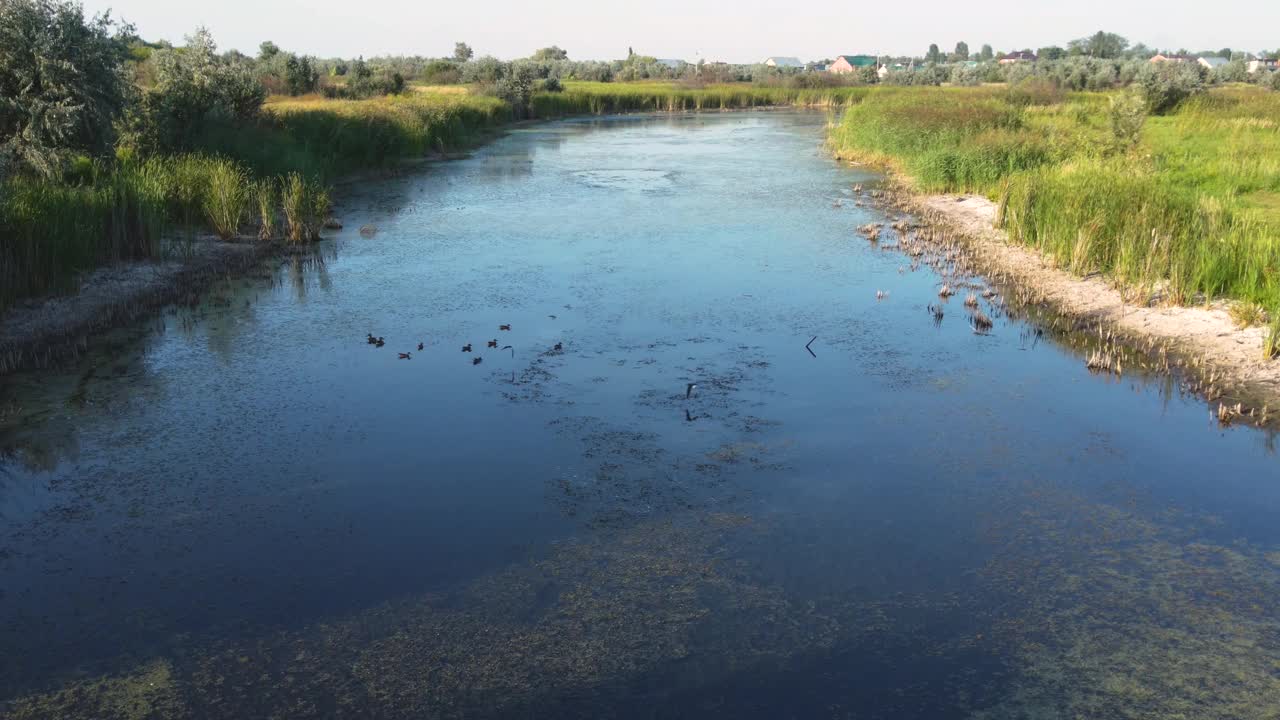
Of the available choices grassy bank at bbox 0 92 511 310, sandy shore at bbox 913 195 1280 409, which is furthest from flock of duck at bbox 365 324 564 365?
sandy shore at bbox 913 195 1280 409

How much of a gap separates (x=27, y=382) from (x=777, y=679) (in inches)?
308

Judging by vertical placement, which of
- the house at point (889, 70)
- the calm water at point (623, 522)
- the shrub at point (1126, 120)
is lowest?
the calm water at point (623, 522)

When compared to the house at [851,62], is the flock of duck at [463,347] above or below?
below

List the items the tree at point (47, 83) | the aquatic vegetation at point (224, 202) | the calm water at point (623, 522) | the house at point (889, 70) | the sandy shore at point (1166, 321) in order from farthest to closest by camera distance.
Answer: the house at point (889, 70) < the aquatic vegetation at point (224, 202) < the tree at point (47, 83) < the sandy shore at point (1166, 321) < the calm water at point (623, 522)

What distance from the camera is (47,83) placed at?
13.6m

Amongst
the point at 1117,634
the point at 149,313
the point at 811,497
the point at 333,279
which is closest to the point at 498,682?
the point at 811,497

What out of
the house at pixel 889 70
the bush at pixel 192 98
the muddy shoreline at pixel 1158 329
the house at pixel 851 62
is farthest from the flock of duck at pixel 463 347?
the house at pixel 851 62

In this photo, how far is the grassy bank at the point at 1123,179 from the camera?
1102cm

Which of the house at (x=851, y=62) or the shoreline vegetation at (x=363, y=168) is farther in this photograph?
the house at (x=851, y=62)

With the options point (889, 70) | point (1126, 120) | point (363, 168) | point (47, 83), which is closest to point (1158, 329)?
point (1126, 120)

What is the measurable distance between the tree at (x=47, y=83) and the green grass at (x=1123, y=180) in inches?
557

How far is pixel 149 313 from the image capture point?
11562 mm

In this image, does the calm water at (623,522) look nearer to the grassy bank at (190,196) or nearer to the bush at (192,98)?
the grassy bank at (190,196)

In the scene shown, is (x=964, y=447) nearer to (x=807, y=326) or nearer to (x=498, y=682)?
(x=807, y=326)
